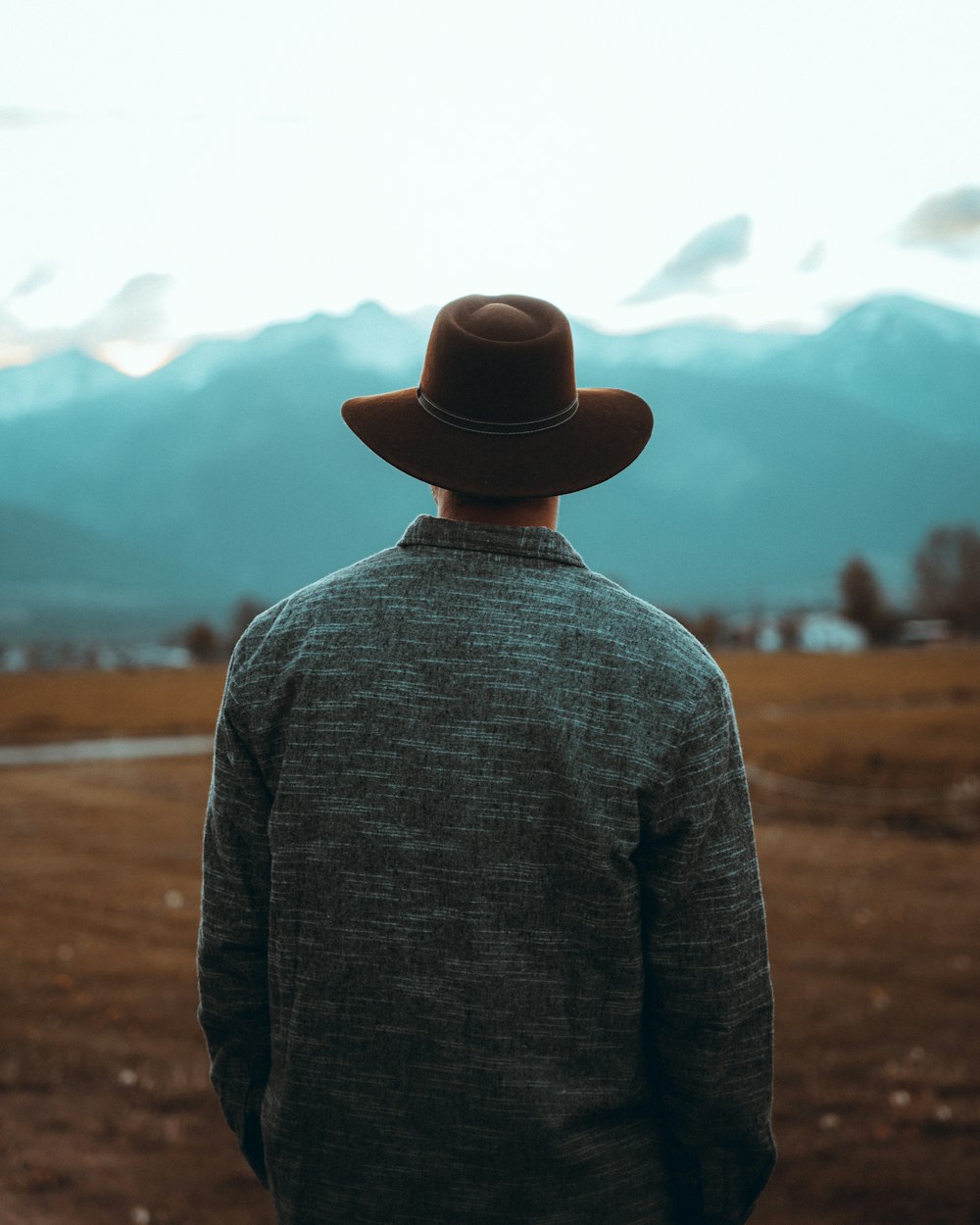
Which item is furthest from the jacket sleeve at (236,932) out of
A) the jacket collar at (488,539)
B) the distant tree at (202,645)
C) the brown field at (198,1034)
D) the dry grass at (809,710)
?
the distant tree at (202,645)

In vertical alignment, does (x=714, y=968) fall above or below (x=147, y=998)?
above

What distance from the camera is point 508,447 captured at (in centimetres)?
184

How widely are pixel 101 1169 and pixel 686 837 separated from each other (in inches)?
141

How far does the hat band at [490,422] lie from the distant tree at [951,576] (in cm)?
9661

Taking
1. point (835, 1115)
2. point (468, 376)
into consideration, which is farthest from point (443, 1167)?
point (835, 1115)

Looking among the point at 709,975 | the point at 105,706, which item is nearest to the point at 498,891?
the point at 709,975

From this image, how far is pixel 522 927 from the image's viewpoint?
65.9 inches

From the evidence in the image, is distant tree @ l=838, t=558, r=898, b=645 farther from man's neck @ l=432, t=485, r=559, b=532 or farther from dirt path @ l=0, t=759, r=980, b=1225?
man's neck @ l=432, t=485, r=559, b=532

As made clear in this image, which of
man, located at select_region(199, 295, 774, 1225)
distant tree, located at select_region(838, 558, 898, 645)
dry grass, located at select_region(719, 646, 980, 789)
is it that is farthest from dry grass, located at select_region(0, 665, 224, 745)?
distant tree, located at select_region(838, 558, 898, 645)

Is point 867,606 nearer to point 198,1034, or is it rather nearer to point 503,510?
point 198,1034

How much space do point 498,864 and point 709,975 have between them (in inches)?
16.8

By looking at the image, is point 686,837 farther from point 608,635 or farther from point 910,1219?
point 910,1219

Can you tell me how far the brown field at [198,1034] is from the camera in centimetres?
406

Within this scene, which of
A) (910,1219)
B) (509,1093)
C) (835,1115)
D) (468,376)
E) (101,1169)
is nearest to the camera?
(509,1093)
